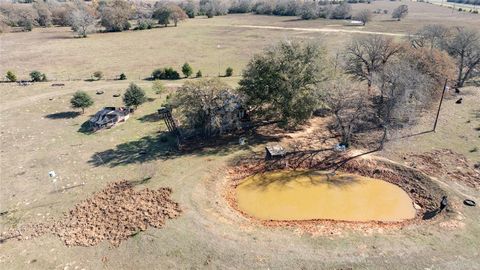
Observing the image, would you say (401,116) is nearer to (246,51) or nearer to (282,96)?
(282,96)

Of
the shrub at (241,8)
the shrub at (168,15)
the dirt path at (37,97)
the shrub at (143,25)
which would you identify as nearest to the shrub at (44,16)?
the shrub at (143,25)

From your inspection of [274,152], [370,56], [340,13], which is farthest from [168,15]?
[274,152]

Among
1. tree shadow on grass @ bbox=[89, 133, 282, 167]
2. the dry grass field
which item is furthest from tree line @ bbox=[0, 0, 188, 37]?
tree shadow on grass @ bbox=[89, 133, 282, 167]

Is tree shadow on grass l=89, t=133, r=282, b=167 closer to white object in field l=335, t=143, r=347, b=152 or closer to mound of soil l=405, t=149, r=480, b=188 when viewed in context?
white object in field l=335, t=143, r=347, b=152

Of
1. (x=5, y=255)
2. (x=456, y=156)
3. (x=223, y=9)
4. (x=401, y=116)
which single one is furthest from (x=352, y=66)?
(x=223, y=9)

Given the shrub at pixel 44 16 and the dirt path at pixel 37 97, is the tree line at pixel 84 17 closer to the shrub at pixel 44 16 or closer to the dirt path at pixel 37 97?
the shrub at pixel 44 16
